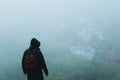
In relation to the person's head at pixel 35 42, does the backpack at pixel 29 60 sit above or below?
below

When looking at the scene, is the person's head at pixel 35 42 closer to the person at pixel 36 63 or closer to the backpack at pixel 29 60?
the person at pixel 36 63

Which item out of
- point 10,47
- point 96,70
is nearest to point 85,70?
point 96,70

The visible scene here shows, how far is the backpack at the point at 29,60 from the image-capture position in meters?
6.86

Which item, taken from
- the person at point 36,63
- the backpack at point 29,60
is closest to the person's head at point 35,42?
the person at point 36,63

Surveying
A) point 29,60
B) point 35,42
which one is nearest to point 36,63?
point 29,60

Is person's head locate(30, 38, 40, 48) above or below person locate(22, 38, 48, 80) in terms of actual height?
above

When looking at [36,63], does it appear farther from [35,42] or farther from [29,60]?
[35,42]

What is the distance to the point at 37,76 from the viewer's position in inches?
277

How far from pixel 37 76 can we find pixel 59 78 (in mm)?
13555

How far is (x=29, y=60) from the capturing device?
6867 mm

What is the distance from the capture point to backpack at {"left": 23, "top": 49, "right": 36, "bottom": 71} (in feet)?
22.5

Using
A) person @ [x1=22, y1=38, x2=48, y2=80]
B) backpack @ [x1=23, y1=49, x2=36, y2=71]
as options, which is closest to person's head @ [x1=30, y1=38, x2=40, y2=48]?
person @ [x1=22, y1=38, x2=48, y2=80]

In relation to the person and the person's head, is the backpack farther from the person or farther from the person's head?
the person's head

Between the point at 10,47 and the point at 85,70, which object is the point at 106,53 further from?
the point at 10,47
